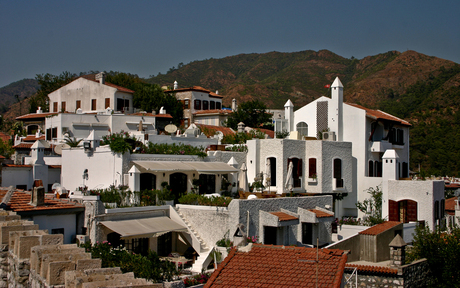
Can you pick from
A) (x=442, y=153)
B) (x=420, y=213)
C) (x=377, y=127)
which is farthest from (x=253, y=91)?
(x=420, y=213)

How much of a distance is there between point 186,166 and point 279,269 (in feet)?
56.3

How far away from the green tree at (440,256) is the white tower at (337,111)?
1555 centimetres

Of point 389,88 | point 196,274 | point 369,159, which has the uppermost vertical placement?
point 389,88

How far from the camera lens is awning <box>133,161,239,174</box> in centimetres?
2912

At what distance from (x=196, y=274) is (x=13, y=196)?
10251mm

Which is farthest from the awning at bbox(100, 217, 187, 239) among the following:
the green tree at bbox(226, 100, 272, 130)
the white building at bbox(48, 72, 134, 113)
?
the green tree at bbox(226, 100, 272, 130)

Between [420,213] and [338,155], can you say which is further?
[338,155]

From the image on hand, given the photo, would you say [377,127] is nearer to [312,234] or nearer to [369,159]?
[369,159]

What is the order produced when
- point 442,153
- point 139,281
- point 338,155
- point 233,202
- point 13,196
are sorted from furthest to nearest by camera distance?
point 442,153 < point 338,155 < point 233,202 < point 13,196 < point 139,281

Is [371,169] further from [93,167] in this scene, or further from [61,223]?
[61,223]

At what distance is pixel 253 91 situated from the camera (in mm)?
127375

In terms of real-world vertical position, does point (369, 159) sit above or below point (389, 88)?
below

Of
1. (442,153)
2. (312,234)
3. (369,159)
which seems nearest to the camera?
(312,234)

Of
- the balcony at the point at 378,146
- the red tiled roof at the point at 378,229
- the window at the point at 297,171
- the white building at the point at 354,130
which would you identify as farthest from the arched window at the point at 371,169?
the red tiled roof at the point at 378,229
